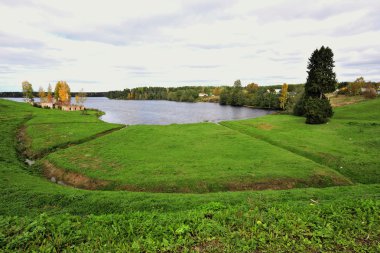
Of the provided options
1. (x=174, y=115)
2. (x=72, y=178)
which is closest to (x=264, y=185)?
(x=72, y=178)

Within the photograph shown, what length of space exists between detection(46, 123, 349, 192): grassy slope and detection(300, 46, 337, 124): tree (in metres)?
25.7

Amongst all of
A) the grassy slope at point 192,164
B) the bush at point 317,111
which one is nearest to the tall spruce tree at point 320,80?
the bush at point 317,111

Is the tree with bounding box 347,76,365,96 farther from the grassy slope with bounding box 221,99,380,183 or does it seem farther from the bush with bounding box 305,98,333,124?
the grassy slope with bounding box 221,99,380,183

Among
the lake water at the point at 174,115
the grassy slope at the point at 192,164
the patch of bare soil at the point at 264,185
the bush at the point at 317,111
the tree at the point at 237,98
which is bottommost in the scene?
the patch of bare soil at the point at 264,185

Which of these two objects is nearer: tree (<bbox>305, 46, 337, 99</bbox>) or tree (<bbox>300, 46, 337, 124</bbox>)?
tree (<bbox>300, 46, 337, 124</bbox>)

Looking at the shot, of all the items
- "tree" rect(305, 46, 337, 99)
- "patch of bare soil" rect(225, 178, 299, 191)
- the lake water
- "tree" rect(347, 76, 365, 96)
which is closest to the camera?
"patch of bare soil" rect(225, 178, 299, 191)

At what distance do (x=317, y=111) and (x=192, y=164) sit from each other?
3964 cm

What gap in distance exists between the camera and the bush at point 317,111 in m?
51.8

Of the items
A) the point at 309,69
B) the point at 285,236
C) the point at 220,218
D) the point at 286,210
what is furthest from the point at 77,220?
the point at 309,69

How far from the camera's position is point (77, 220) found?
29.6 ft

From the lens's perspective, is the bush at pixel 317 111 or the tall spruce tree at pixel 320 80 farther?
the tall spruce tree at pixel 320 80

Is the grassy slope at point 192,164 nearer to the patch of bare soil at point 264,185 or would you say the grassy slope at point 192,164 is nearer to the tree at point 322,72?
the patch of bare soil at point 264,185

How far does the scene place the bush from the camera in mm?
51750

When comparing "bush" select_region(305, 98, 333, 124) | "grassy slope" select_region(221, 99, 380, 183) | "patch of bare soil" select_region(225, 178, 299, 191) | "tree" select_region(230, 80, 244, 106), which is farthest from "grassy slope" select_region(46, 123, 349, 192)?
"tree" select_region(230, 80, 244, 106)
